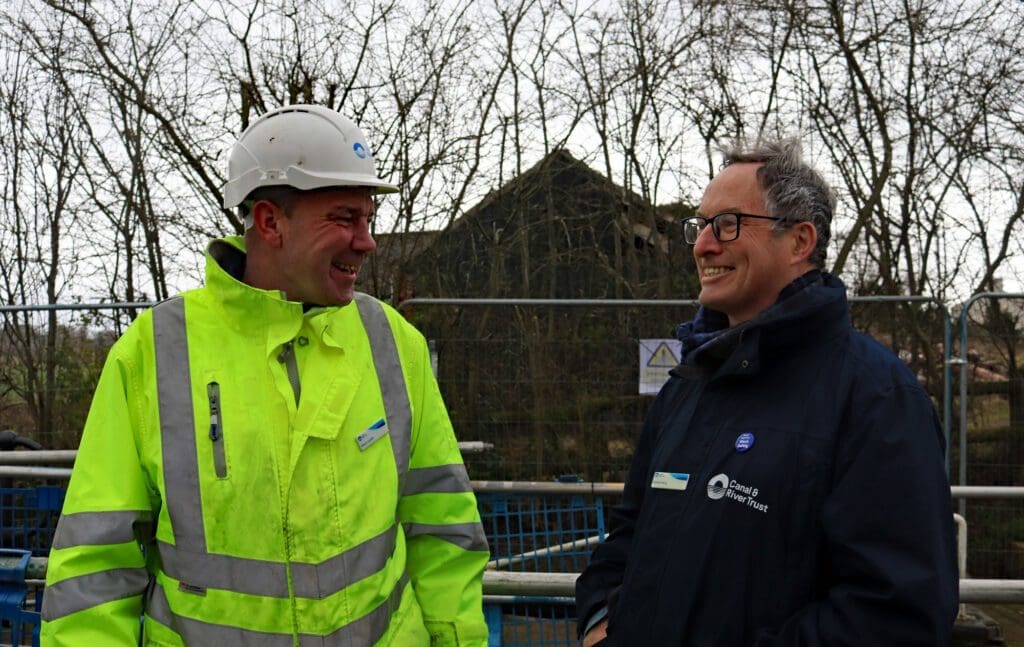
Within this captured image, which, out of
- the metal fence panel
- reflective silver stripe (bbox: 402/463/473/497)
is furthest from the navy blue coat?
the metal fence panel

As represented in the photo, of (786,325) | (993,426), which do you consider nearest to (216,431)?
(786,325)

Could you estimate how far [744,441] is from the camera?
1.95 metres

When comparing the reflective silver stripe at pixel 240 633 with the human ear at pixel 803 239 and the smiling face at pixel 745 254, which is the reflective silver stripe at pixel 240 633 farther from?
the human ear at pixel 803 239

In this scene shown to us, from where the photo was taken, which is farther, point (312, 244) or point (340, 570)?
point (312, 244)

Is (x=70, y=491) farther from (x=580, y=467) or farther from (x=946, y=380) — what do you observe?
(x=946, y=380)

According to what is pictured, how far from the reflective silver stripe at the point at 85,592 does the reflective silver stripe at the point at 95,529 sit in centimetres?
7

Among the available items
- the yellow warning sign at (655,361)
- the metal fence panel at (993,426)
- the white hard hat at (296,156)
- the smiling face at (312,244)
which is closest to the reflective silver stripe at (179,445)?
the smiling face at (312,244)

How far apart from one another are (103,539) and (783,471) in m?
1.39

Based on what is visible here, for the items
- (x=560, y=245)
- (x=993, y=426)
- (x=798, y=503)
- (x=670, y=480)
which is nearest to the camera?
(x=798, y=503)

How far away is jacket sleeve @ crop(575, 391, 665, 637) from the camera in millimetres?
2369

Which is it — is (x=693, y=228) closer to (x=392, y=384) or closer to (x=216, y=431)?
(x=392, y=384)

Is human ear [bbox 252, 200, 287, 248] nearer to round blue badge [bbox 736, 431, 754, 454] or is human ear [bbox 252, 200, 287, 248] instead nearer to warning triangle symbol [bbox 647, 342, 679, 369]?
round blue badge [bbox 736, 431, 754, 454]

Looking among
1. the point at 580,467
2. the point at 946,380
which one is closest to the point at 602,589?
the point at 580,467

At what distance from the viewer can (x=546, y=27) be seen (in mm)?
9953
